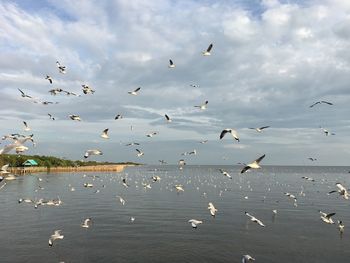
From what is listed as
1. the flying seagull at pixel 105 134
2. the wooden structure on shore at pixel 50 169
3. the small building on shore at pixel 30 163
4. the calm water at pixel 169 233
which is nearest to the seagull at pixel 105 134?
the flying seagull at pixel 105 134

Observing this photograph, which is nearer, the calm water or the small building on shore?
the calm water

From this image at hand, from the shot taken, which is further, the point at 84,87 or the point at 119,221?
Answer: the point at 119,221

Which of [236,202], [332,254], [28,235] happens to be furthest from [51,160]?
[332,254]

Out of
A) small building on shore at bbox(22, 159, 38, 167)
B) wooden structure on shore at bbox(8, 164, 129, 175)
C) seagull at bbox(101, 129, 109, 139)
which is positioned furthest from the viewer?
small building on shore at bbox(22, 159, 38, 167)

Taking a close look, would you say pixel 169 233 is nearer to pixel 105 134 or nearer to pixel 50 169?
pixel 105 134

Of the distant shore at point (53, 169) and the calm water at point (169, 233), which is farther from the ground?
the distant shore at point (53, 169)

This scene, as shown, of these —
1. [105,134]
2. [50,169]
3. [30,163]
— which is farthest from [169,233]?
[50,169]

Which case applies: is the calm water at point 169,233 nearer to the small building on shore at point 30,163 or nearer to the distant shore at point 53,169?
the distant shore at point 53,169

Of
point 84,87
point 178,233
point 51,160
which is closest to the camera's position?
point 84,87

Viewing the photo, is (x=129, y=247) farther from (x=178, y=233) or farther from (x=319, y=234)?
(x=319, y=234)

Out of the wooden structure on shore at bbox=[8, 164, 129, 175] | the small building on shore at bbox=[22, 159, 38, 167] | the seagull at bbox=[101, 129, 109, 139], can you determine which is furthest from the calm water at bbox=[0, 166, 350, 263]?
the small building on shore at bbox=[22, 159, 38, 167]

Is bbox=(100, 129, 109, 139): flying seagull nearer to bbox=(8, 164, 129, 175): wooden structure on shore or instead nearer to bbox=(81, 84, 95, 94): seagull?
bbox=(81, 84, 95, 94): seagull

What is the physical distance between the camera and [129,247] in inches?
1332

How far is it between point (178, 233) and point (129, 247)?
22.9ft
